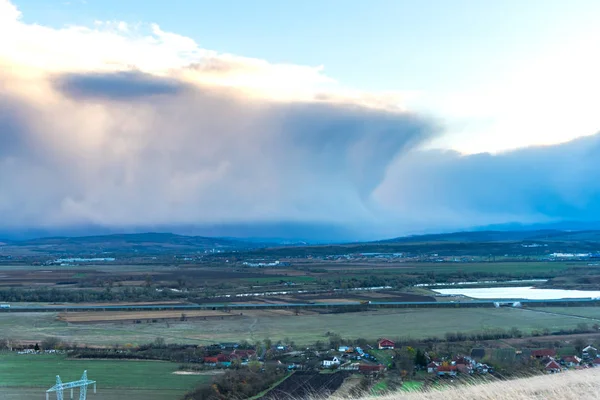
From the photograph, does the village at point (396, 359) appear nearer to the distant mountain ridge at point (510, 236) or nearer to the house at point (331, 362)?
the house at point (331, 362)

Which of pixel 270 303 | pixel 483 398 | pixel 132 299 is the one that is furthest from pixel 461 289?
pixel 483 398

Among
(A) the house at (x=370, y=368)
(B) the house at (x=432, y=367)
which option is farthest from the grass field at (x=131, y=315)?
(B) the house at (x=432, y=367)

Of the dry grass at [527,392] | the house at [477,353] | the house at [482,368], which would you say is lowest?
the house at [477,353]

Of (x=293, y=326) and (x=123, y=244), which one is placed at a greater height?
(x=123, y=244)

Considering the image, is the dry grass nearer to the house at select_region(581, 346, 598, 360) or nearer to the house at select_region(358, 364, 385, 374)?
the house at select_region(358, 364, 385, 374)

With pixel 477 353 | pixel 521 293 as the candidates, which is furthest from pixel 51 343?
pixel 521 293

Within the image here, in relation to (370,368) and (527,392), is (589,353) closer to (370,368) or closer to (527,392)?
(370,368)
